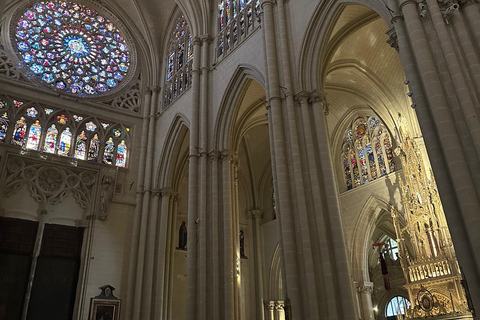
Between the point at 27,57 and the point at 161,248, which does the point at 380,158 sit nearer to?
the point at 161,248

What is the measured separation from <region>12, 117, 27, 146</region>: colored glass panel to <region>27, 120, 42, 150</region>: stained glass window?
7.8 inches

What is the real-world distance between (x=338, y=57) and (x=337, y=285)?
331 inches

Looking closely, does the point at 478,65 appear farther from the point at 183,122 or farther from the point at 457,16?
the point at 183,122

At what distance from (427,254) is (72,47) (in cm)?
1602

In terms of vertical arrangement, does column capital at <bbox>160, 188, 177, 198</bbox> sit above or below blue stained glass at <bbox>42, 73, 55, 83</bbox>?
below

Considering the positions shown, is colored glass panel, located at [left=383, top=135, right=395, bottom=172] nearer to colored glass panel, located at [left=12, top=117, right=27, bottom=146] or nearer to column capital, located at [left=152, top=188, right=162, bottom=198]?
column capital, located at [left=152, top=188, right=162, bottom=198]

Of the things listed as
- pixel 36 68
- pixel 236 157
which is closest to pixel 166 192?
pixel 236 157

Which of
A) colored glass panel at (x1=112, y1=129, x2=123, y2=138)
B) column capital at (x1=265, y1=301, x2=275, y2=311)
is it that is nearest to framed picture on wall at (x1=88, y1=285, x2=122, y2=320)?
colored glass panel at (x1=112, y1=129, x2=123, y2=138)

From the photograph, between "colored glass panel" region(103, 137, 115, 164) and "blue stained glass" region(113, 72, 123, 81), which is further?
"blue stained glass" region(113, 72, 123, 81)

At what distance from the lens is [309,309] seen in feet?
27.2

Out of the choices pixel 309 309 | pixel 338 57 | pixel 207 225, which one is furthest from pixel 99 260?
pixel 338 57

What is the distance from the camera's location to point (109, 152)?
1723 centimetres

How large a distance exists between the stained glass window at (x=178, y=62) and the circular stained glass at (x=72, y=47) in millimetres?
2271

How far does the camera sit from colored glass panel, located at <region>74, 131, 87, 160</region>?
16.5 meters
